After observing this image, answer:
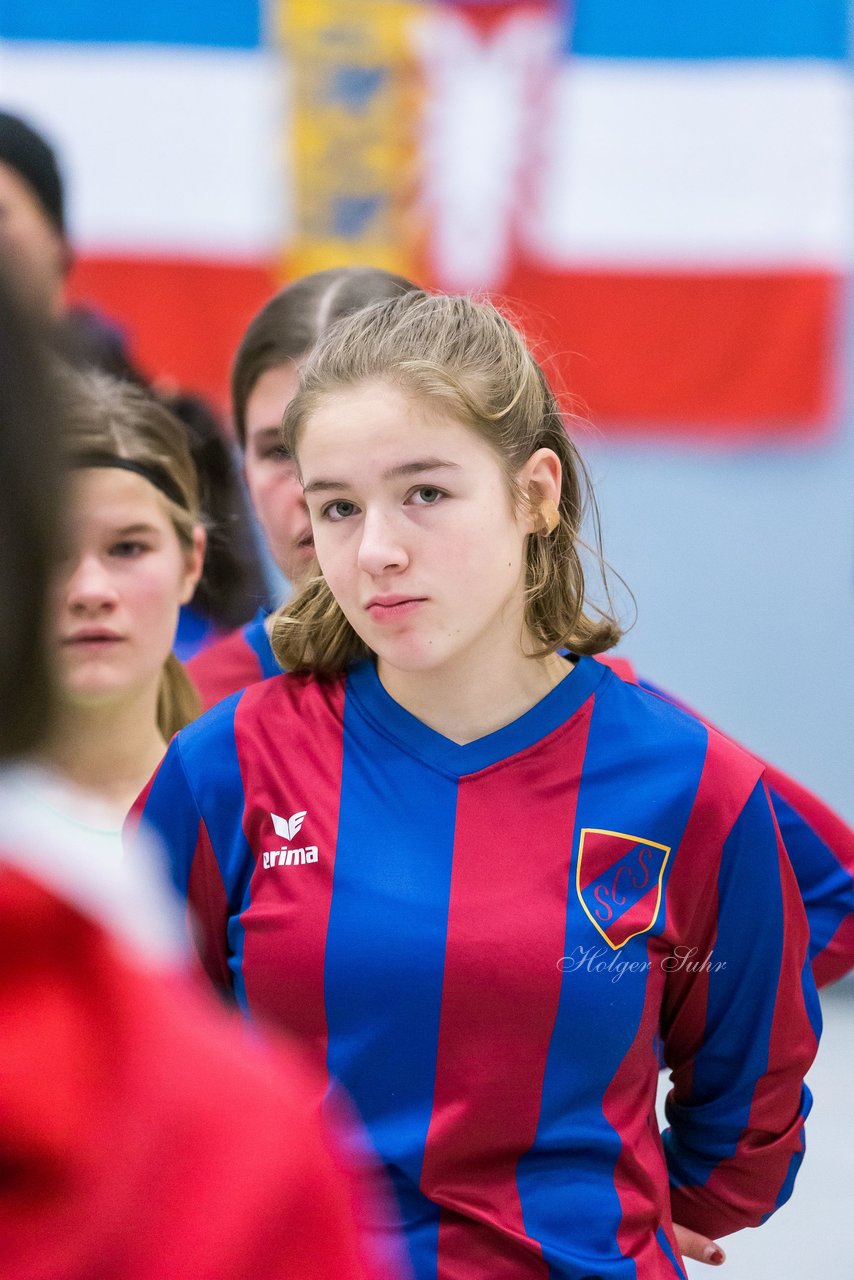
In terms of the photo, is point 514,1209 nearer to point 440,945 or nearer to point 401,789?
point 440,945

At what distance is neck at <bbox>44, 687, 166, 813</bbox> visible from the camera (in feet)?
5.72

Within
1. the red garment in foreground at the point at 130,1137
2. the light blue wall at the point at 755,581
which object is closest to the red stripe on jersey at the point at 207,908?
the red garment in foreground at the point at 130,1137

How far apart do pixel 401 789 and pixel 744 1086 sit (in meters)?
0.44

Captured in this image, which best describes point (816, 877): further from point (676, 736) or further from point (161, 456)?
point (161, 456)

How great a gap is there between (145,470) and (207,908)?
72cm

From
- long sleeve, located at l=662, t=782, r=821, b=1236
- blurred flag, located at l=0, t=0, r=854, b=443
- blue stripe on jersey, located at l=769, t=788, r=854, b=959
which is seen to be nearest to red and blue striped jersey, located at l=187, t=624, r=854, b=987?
blue stripe on jersey, located at l=769, t=788, r=854, b=959

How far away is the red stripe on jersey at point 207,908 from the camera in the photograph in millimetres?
1317

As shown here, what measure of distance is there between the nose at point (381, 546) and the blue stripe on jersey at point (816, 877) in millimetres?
518

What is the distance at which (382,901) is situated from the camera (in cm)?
124

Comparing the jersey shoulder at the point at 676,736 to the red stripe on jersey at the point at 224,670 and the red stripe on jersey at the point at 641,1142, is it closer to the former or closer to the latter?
the red stripe on jersey at the point at 641,1142

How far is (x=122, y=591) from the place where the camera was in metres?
1.75

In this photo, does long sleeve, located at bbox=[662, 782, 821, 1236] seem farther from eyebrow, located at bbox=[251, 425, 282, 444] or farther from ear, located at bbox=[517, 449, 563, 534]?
eyebrow, located at bbox=[251, 425, 282, 444]

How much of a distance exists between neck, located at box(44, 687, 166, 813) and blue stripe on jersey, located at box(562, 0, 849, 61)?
2.61m

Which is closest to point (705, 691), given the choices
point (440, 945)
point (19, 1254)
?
point (440, 945)
